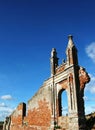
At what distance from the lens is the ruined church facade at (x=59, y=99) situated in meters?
11.4

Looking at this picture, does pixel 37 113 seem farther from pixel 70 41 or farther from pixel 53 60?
pixel 70 41

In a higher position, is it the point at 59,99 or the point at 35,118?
the point at 59,99

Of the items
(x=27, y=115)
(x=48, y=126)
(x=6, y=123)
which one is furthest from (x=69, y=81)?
(x=6, y=123)

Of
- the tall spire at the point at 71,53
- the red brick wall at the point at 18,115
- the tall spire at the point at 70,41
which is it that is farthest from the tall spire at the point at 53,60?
the red brick wall at the point at 18,115

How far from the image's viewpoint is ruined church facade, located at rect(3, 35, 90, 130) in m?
11.4

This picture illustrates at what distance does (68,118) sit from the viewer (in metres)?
11.7

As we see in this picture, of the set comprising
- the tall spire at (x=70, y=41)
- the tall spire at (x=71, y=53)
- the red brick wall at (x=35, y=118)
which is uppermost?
the tall spire at (x=70, y=41)

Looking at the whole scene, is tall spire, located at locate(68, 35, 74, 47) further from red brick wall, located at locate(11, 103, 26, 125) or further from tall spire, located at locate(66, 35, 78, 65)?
red brick wall, located at locate(11, 103, 26, 125)

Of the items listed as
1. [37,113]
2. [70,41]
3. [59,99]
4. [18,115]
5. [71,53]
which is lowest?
[18,115]

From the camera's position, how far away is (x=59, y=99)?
1333cm

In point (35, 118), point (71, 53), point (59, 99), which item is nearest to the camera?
point (71, 53)

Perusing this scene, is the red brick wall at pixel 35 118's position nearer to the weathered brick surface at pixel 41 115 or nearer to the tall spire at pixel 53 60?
the weathered brick surface at pixel 41 115

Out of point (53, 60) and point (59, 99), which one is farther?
point (53, 60)

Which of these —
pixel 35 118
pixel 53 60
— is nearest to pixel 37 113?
pixel 35 118
